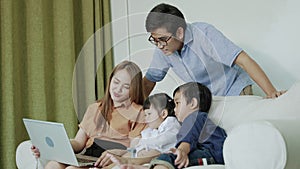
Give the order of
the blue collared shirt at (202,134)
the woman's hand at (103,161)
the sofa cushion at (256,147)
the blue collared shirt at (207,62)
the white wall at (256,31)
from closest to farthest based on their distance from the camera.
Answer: the sofa cushion at (256,147), the blue collared shirt at (202,134), the woman's hand at (103,161), the blue collared shirt at (207,62), the white wall at (256,31)

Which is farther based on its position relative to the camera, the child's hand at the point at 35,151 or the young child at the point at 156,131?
the child's hand at the point at 35,151

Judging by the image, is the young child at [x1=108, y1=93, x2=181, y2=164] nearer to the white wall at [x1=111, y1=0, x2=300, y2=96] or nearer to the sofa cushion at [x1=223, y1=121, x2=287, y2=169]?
the white wall at [x1=111, y1=0, x2=300, y2=96]

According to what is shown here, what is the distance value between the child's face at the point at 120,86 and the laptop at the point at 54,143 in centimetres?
26

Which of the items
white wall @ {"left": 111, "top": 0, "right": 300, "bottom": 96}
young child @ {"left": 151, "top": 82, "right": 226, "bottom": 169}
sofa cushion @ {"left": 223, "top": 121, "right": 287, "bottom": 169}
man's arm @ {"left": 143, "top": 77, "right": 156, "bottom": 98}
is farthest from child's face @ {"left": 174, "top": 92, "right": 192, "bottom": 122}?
sofa cushion @ {"left": 223, "top": 121, "right": 287, "bottom": 169}

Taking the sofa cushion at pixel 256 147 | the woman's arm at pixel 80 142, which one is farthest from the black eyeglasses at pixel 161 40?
the sofa cushion at pixel 256 147

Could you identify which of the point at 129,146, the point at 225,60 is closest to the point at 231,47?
the point at 225,60

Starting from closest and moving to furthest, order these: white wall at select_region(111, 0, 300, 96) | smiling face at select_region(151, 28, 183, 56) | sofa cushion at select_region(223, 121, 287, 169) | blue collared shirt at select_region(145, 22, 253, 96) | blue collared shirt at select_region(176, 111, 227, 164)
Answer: sofa cushion at select_region(223, 121, 287, 169) → blue collared shirt at select_region(176, 111, 227, 164) → smiling face at select_region(151, 28, 183, 56) → blue collared shirt at select_region(145, 22, 253, 96) → white wall at select_region(111, 0, 300, 96)

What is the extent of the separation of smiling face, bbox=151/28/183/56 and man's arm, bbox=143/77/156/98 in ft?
0.52

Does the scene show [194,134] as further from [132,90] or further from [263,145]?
[263,145]

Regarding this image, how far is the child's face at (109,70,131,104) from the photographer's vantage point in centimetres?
181

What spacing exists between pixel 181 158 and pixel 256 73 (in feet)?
2.06

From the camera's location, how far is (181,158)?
4.72ft

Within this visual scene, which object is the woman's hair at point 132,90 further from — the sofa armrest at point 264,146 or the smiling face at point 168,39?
the sofa armrest at point 264,146

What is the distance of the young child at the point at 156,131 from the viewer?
1.62 m
